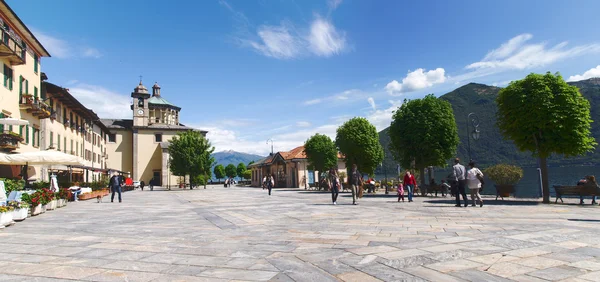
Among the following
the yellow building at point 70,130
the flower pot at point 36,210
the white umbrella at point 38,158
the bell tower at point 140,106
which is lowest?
the flower pot at point 36,210

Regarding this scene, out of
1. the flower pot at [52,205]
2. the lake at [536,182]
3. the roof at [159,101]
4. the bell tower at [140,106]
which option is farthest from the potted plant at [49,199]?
the roof at [159,101]

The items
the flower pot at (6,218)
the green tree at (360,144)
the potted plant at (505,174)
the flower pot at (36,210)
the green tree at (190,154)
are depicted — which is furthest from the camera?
the green tree at (190,154)

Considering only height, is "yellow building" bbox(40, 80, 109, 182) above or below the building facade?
above

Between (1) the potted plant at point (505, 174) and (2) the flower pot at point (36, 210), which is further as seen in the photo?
(1) the potted plant at point (505, 174)

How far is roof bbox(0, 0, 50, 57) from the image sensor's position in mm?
20614

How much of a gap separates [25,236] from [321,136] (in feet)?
105

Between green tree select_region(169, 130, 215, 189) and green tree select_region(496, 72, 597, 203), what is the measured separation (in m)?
35.6

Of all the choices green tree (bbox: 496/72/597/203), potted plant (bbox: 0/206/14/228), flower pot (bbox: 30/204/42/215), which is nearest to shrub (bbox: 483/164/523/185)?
green tree (bbox: 496/72/597/203)

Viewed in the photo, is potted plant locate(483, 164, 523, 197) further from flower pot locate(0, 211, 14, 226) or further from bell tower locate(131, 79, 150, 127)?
bell tower locate(131, 79, 150, 127)

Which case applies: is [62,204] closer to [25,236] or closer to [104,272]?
[25,236]

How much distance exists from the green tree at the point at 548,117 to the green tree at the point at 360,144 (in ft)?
47.8

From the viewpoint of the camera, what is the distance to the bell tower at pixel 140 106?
67.9 m

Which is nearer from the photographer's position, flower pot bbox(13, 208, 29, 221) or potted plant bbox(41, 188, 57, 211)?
flower pot bbox(13, 208, 29, 221)

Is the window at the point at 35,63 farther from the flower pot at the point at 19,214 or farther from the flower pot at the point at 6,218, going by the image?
the flower pot at the point at 6,218
